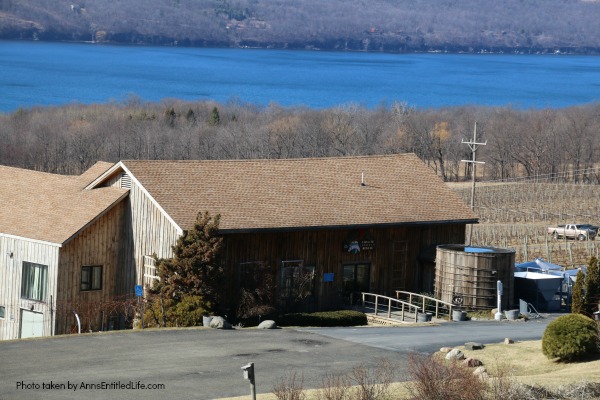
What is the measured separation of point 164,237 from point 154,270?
1149 mm

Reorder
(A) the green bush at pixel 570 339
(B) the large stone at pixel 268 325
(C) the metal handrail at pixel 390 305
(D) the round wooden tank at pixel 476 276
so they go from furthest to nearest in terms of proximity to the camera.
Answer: (D) the round wooden tank at pixel 476 276, (C) the metal handrail at pixel 390 305, (B) the large stone at pixel 268 325, (A) the green bush at pixel 570 339

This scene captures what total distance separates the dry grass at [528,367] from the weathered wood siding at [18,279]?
14.8 metres

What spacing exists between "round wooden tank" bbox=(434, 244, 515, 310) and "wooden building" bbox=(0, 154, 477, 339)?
1800mm

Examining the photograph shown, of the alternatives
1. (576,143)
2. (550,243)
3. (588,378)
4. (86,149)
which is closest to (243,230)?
(588,378)

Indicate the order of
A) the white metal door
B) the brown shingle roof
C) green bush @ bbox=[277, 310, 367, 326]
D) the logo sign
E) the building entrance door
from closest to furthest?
green bush @ bbox=[277, 310, 367, 326] < the white metal door < the brown shingle roof < the logo sign < the building entrance door

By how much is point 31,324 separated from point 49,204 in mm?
4469

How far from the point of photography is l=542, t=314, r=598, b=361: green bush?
28.6 meters

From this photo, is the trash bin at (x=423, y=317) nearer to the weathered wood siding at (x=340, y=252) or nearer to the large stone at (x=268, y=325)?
the weathered wood siding at (x=340, y=252)

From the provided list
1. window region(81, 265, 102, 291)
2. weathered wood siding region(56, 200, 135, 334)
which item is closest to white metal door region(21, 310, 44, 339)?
weathered wood siding region(56, 200, 135, 334)

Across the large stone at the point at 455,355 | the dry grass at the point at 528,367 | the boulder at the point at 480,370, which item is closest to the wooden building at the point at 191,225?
the dry grass at the point at 528,367

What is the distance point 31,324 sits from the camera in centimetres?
3975

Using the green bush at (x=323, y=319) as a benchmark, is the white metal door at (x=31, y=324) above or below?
below

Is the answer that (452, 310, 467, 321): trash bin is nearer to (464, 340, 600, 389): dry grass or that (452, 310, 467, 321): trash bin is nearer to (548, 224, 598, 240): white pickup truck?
(464, 340, 600, 389): dry grass

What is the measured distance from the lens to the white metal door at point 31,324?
39.3 m
